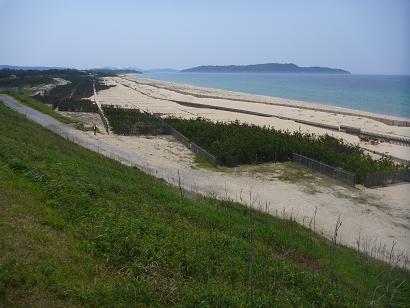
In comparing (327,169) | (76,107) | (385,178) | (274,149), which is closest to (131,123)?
(76,107)

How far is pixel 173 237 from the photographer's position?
1169 centimetres

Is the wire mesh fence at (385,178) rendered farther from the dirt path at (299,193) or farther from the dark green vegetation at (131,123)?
the dark green vegetation at (131,123)

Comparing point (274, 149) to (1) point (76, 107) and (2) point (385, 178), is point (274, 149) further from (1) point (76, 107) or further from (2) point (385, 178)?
(1) point (76, 107)

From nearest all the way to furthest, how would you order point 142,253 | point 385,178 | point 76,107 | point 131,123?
point 142,253 < point 385,178 < point 131,123 < point 76,107

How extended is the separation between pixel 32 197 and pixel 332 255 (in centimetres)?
1026

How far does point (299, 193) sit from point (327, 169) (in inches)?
197

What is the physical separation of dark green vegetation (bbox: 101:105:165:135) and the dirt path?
22.5 ft

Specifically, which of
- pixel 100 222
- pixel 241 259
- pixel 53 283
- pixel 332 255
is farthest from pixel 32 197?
pixel 332 255

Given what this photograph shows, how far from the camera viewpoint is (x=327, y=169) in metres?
26.9

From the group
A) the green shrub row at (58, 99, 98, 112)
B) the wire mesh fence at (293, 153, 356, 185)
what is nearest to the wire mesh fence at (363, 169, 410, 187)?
the wire mesh fence at (293, 153, 356, 185)

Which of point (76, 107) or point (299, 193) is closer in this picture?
point (299, 193)

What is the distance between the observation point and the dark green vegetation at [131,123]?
40125 mm

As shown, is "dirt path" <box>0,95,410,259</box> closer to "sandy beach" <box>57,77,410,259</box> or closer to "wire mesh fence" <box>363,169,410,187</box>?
"sandy beach" <box>57,77,410,259</box>

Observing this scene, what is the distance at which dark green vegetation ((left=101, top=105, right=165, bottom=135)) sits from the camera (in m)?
40.1
